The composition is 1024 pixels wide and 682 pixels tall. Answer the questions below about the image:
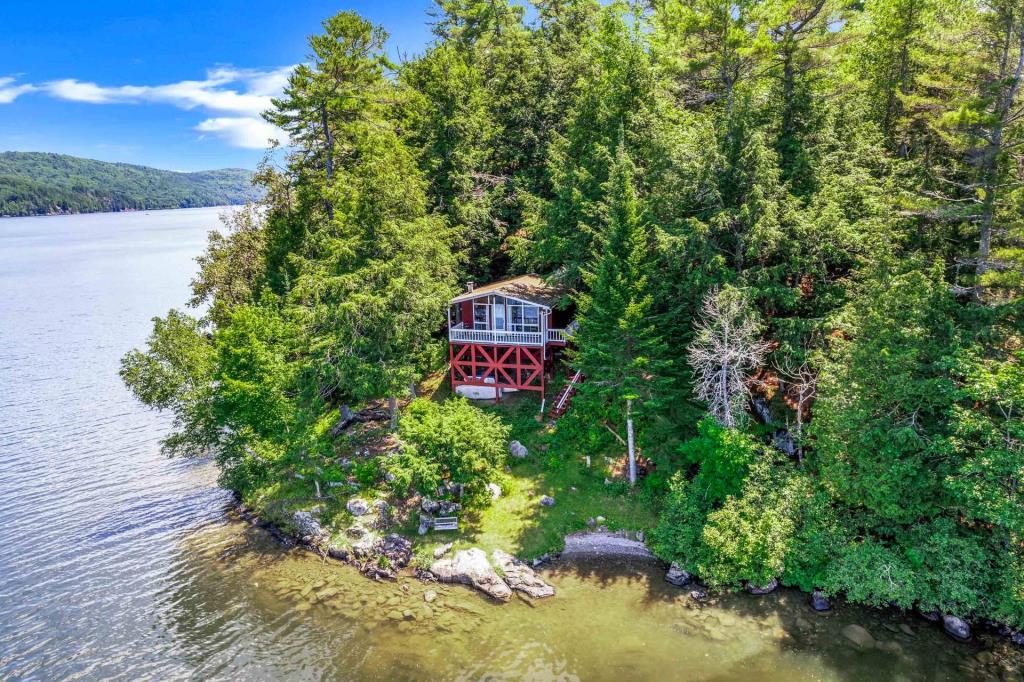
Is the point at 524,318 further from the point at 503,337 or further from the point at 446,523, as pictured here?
the point at 446,523

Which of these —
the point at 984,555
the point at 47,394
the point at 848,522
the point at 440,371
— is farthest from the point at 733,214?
the point at 47,394

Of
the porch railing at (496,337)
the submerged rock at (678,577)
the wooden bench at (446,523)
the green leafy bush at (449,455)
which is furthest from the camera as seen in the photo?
the porch railing at (496,337)

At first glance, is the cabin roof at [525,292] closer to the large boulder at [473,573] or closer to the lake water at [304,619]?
the large boulder at [473,573]

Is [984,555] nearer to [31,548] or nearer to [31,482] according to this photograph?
[31,548]

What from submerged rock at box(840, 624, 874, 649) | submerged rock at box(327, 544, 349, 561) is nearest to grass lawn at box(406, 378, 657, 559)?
submerged rock at box(327, 544, 349, 561)

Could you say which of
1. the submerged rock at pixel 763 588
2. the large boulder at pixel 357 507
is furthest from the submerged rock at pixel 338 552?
the submerged rock at pixel 763 588

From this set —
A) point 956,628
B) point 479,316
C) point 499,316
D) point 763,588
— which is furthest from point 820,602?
point 479,316

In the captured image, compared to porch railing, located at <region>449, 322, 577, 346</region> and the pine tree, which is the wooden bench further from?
porch railing, located at <region>449, 322, 577, 346</region>
